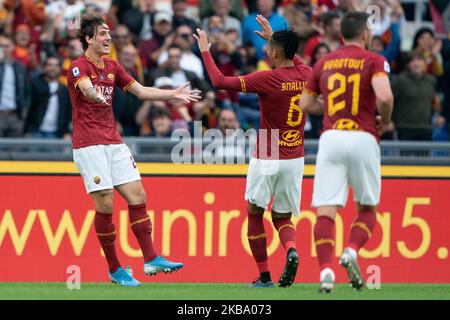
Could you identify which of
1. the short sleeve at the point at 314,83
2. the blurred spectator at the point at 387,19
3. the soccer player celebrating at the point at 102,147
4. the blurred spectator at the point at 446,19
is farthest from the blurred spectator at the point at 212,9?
the short sleeve at the point at 314,83

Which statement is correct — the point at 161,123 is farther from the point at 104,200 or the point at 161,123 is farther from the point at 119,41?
the point at 104,200

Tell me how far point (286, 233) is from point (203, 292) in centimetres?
110

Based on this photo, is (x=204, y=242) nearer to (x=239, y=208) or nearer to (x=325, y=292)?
(x=239, y=208)

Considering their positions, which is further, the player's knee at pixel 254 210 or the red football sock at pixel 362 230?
the player's knee at pixel 254 210

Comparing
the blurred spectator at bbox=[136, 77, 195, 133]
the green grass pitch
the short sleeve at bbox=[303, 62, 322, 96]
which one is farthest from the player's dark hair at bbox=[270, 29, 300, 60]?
the blurred spectator at bbox=[136, 77, 195, 133]

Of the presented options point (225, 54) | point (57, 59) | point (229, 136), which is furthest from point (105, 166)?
point (225, 54)

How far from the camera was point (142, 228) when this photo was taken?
11172 millimetres

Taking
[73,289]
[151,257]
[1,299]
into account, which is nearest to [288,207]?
[151,257]

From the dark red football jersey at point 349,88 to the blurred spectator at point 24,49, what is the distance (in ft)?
25.0

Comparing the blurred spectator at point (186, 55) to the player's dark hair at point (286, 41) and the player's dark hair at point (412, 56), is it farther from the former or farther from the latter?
the player's dark hair at point (286, 41)

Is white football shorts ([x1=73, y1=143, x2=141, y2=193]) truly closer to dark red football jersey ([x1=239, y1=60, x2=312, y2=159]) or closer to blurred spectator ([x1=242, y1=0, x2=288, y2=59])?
dark red football jersey ([x1=239, y1=60, x2=312, y2=159])

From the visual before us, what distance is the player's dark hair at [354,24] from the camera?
9330 millimetres

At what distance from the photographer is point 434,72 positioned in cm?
1728

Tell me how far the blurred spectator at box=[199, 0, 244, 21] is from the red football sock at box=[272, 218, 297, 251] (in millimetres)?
6658
